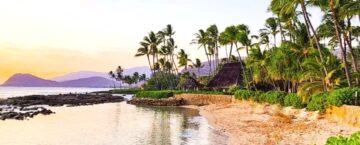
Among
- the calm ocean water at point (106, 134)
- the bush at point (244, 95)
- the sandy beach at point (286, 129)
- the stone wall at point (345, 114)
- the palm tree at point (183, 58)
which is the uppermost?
the palm tree at point (183, 58)

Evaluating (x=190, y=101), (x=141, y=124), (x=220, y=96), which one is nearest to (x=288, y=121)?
(x=141, y=124)

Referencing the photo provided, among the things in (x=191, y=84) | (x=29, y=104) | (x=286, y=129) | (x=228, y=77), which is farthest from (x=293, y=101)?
(x=29, y=104)

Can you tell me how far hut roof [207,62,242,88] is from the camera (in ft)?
197

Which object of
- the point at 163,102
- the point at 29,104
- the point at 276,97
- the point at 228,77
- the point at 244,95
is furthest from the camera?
the point at 29,104

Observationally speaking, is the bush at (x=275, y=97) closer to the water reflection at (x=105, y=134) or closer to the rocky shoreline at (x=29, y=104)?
the water reflection at (x=105, y=134)

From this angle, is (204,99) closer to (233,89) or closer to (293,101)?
(233,89)

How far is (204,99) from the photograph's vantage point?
Result: 5528cm

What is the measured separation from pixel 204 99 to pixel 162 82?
4301 centimetres

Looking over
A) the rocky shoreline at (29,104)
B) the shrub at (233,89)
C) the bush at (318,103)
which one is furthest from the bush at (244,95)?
the rocky shoreline at (29,104)

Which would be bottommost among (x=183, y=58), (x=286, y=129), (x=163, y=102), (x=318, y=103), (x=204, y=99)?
(x=286, y=129)

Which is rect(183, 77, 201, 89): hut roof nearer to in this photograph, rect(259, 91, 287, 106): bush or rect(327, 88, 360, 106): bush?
rect(259, 91, 287, 106): bush

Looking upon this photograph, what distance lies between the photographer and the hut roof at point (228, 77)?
197 ft

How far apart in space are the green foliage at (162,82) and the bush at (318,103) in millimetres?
66968

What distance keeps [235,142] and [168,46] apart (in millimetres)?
62512
